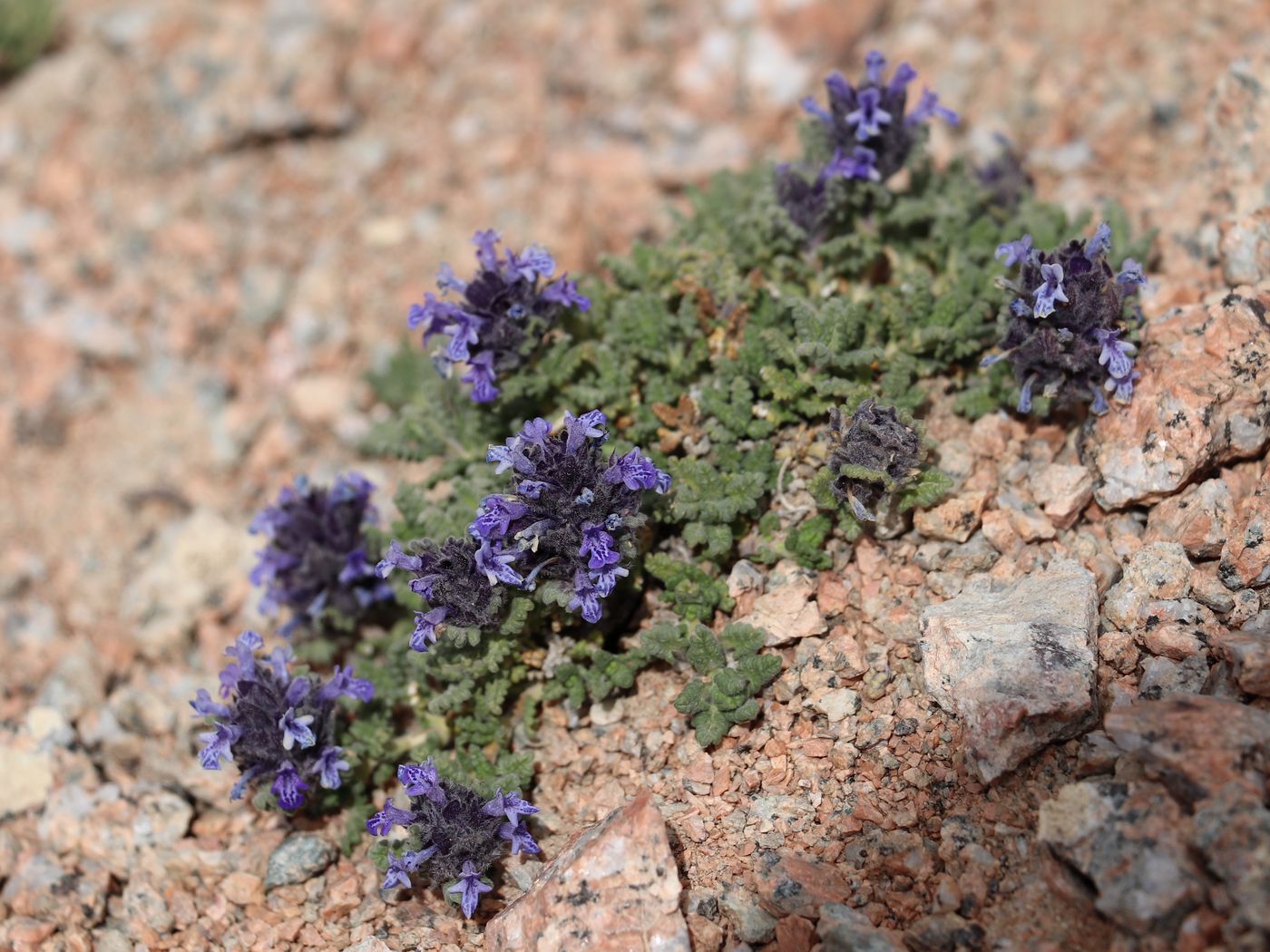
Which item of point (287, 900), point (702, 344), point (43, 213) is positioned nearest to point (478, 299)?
point (702, 344)

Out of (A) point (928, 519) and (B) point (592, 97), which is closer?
(A) point (928, 519)

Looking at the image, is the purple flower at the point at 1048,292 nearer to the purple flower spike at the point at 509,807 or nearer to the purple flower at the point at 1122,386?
the purple flower at the point at 1122,386

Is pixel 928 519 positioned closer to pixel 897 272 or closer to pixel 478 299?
pixel 897 272

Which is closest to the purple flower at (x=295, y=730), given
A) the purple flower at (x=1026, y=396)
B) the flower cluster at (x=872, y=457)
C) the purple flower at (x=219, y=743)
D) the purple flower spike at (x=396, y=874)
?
the purple flower at (x=219, y=743)

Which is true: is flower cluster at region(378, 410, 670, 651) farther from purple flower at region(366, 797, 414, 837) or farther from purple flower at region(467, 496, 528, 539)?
purple flower at region(366, 797, 414, 837)

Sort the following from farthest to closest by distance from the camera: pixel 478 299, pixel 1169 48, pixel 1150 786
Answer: pixel 1169 48
pixel 478 299
pixel 1150 786

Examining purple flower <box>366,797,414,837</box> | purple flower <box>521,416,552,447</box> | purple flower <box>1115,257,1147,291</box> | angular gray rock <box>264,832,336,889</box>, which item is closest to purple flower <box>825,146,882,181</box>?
purple flower <box>1115,257,1147,291</box>
